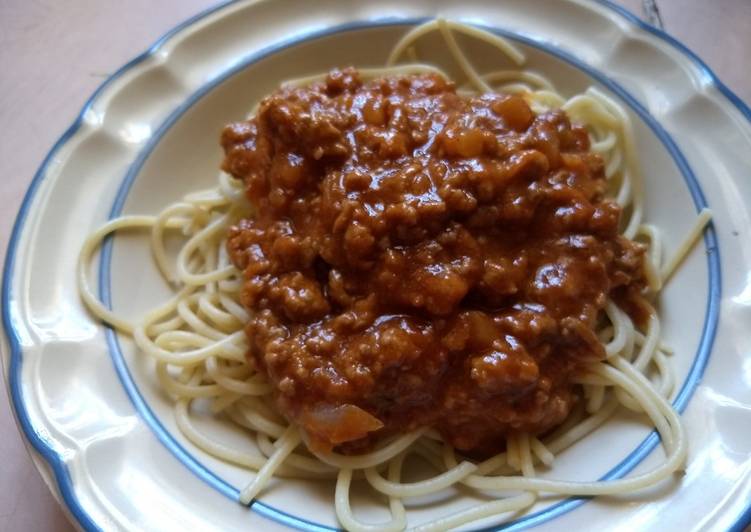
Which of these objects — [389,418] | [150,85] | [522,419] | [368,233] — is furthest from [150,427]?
[150,85]

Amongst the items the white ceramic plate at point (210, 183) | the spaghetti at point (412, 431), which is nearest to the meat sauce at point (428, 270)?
the spaghetti at point (412, 431)

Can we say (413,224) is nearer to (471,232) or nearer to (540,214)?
(471,232)

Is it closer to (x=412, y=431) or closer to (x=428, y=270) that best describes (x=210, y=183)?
(x=428, y=270)

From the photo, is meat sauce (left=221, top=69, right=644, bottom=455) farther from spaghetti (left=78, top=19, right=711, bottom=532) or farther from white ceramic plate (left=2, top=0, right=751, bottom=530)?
white ceramic plate (left=2, top=0, right=751, bottom=530)

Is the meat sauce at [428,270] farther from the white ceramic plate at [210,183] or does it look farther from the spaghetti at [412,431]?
the white ceramic plate at [210,183]

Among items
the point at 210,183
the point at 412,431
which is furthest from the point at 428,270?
the point at 210,183

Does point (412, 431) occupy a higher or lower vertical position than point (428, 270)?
lower
